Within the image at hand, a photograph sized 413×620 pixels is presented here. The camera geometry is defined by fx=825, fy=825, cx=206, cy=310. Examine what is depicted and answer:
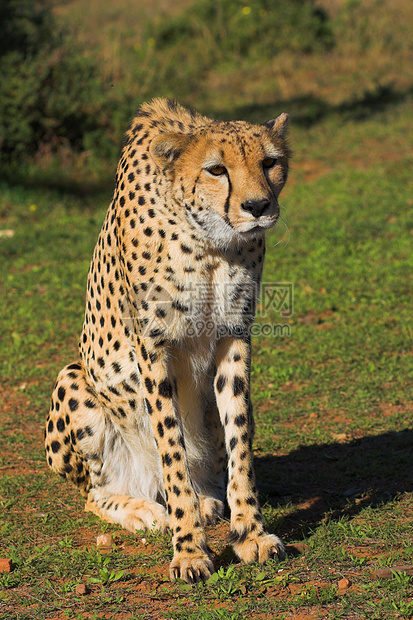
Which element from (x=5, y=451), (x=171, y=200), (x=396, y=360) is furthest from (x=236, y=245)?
(x=396, y=360)

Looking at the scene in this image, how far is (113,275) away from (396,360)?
255cm

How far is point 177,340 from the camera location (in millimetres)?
3496

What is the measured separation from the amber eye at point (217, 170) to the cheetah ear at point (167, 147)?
0.19 metres

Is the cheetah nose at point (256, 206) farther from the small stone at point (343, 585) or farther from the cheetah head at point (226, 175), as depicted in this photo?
the small stone at point (343, 585)

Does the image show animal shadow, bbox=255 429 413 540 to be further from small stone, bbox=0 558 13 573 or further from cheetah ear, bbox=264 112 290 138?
cheetah ear, bbox=264 112 290 138

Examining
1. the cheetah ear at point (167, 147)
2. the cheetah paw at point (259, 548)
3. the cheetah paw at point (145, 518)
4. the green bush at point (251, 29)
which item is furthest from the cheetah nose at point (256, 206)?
the green bush at point (251, 29)

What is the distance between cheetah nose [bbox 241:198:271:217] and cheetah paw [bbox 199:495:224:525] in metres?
1.49

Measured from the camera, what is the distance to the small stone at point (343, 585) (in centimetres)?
303

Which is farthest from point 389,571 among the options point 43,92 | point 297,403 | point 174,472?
point 43,92

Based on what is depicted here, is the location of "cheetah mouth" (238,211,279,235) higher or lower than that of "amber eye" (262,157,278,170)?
lower

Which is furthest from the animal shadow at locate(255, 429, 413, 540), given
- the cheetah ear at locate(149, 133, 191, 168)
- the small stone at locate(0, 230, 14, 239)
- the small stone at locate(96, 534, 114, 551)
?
the small stone at locate(0, 230, 14, 239)

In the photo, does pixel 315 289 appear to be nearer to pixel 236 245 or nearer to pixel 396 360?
pixel 396 360

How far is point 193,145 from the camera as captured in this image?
337 cm

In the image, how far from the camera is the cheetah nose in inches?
123
